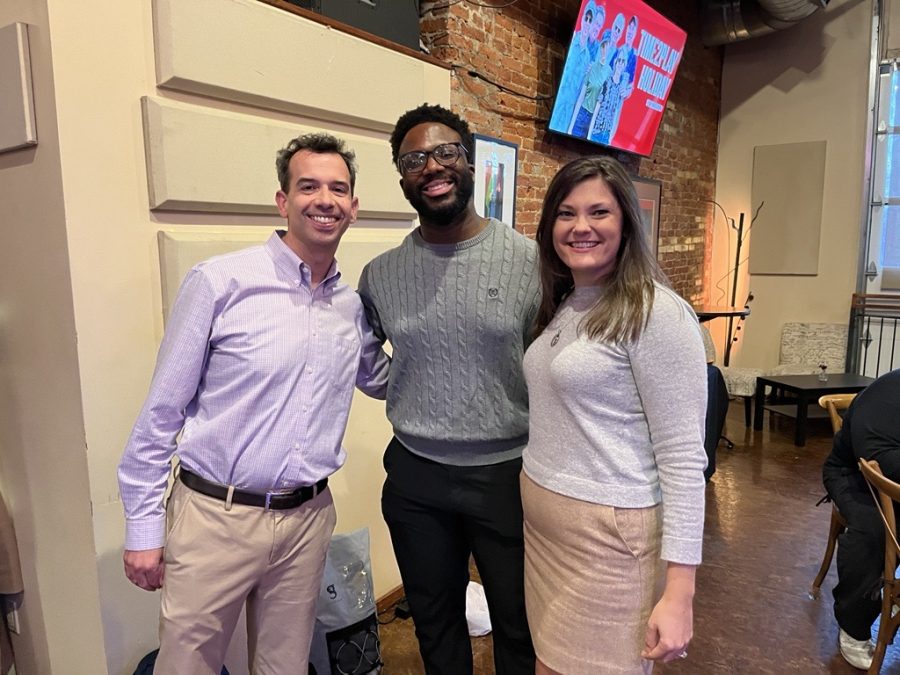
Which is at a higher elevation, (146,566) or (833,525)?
(146,566)

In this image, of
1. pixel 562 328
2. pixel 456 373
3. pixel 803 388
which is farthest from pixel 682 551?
pixel 803 388

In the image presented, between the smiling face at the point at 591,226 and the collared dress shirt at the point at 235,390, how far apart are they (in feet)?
1.91

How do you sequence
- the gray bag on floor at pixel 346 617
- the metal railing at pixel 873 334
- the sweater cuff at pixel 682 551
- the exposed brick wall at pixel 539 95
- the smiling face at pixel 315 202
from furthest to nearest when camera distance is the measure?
the metal railing at pixel 873 334, the exposed brick wall at pixel 539 95, the gray bag on floor at pixel 346 617, the smiling face at pixel 315 202, the sweater cuff at pixel 682 551

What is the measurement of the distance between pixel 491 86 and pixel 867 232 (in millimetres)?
4273

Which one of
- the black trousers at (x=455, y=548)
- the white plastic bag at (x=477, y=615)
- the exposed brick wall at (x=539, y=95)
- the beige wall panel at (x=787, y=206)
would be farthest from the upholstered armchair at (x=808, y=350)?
the black trousers at (x=455, y=548)

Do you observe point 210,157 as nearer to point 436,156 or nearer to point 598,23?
point 436,156

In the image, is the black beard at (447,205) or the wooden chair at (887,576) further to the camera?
the wooden chair at (887,576)

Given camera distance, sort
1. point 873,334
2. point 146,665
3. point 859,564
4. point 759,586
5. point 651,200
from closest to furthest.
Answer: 1. point 146,665
2. point 859,564
3. point 759,586
4. point 651,200
5. point 873,334

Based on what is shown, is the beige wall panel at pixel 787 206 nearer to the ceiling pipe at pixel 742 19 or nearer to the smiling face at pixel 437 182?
the ceiling pipe at pixel 742 19

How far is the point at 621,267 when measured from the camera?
4.15ft

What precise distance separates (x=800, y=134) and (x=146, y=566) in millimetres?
6466

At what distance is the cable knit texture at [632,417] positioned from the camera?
1.17m

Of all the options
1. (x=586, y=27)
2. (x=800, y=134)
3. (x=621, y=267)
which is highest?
(x=586, y=27)

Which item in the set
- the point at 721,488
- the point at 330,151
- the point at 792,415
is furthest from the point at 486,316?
the point at 792,415
